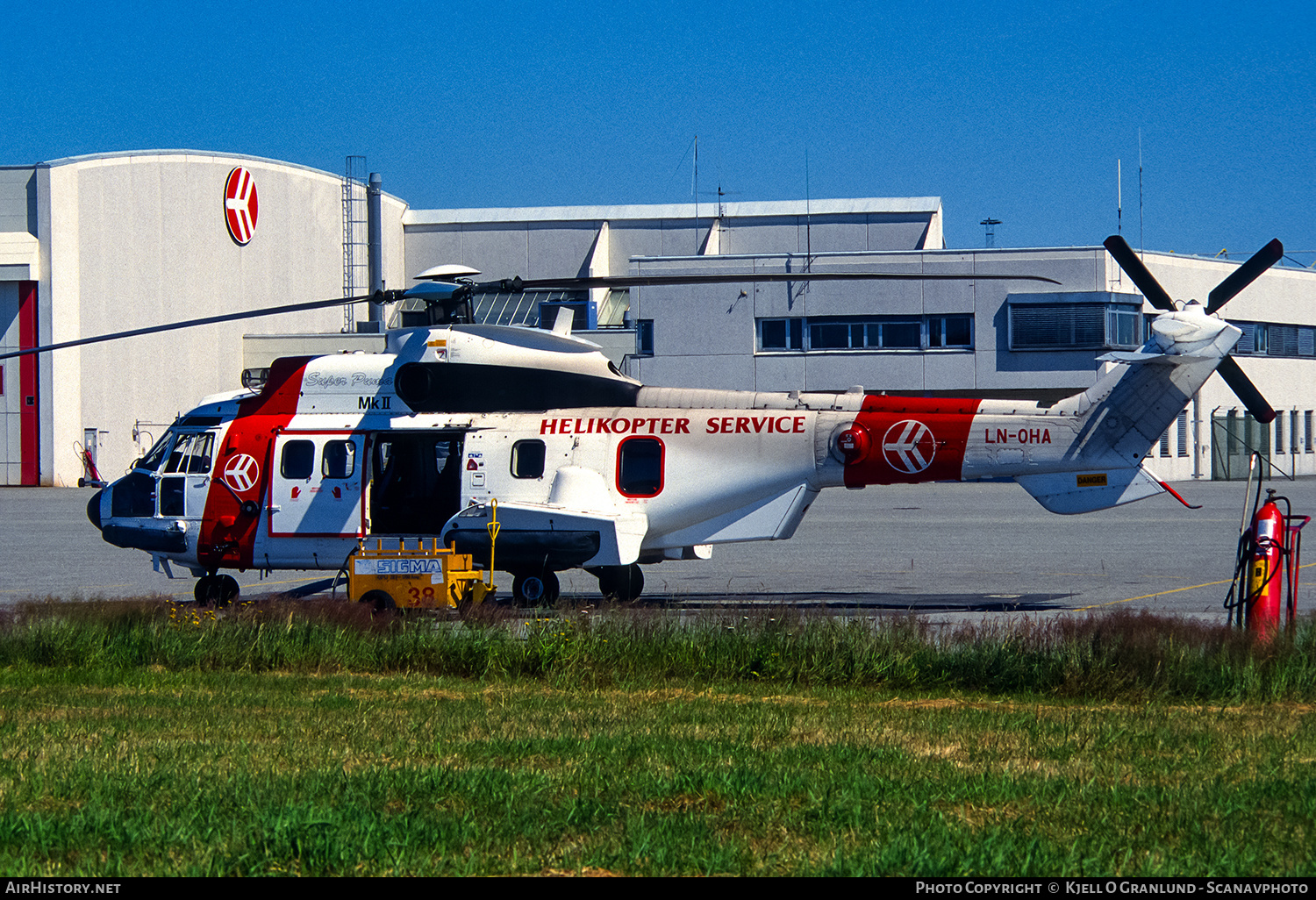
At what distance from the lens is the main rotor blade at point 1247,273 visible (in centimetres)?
1402

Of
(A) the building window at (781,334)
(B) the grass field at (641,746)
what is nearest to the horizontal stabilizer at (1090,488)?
(B) the grass field at (641,746)

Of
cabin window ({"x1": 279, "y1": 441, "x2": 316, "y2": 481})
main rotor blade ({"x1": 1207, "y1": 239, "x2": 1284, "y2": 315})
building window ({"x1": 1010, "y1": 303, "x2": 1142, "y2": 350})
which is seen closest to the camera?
main rotor blade ({"x1": 1207, "y1": 239, "x2": 1284, "y2": 315})

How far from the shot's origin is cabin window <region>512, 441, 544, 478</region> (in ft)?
54.7

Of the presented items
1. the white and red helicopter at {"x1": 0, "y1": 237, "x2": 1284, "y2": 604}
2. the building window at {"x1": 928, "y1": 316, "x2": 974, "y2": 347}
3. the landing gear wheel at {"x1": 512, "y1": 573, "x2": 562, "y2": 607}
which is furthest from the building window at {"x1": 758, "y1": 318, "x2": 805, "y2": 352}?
the landing gear wheel at {"x1": 512, "y1": 573, "x2": 562, "y2": 607}

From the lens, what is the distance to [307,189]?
62.4 m

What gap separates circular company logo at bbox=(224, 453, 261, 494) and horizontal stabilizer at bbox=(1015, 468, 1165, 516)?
9.89m

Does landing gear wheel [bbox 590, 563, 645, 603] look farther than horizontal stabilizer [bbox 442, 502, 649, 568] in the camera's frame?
Yes

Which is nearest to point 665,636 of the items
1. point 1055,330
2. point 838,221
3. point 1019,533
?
point 1019,533

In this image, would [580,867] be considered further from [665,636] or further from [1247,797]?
[665,636]

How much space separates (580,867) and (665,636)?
6.30 metres

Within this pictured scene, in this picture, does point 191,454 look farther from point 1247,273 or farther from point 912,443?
point 1247,273

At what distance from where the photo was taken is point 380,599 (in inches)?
575

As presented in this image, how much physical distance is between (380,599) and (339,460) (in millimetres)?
3053

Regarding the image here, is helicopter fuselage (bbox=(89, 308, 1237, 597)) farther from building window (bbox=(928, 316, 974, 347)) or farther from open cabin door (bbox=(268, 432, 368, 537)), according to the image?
building window (bbox=(928, 316, 974, 347))
